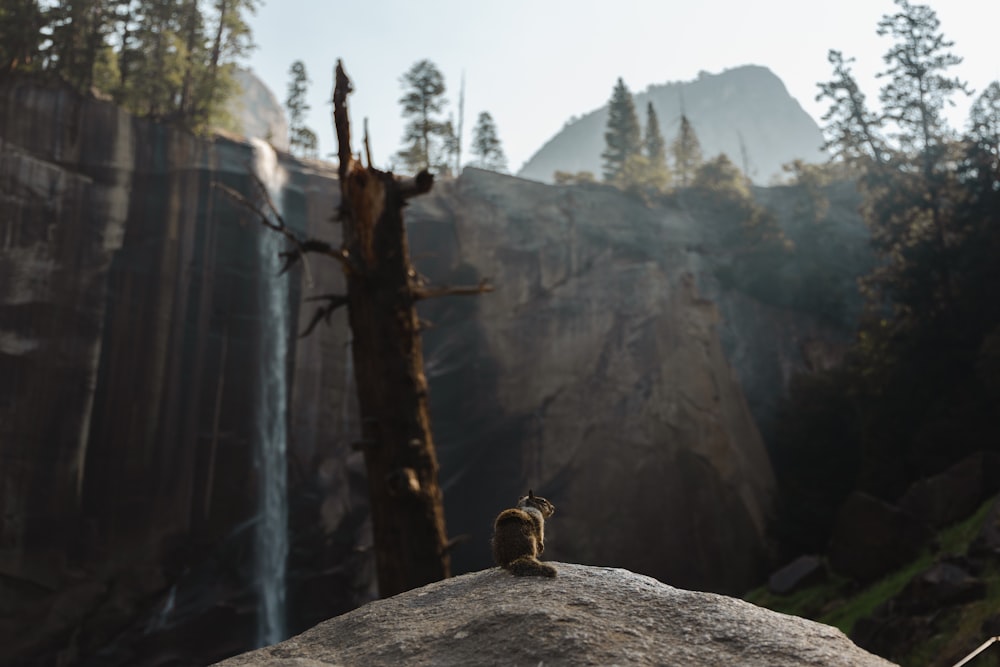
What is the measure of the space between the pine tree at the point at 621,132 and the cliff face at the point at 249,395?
22890 mm

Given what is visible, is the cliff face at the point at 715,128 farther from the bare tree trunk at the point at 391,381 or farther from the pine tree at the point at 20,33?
the bare tree trunk at the point at 391,381

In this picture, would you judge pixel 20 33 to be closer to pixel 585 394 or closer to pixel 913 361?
pixel 585 394

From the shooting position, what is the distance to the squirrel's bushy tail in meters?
3.44

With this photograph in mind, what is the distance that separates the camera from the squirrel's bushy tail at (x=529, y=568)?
11.3 ft

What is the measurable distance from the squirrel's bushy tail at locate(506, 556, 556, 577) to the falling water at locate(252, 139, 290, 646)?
2037 cm

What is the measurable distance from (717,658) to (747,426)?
1131 inches

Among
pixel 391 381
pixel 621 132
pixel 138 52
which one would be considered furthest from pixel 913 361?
pixel 621 132

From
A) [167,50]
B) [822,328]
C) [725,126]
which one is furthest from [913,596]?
[725,126]

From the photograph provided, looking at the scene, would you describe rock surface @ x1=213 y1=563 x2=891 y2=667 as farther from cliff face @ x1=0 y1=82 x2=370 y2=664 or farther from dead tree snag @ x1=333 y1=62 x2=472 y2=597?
cliff face @ x1=0 y1=82 x2=370 y2=664

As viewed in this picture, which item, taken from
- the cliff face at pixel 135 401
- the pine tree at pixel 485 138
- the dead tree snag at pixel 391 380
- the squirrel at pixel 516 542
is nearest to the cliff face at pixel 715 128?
the pine tree at pixel 485 138

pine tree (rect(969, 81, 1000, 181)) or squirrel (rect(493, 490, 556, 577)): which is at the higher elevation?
pine tree (rect(969, 81, 1000, 181))

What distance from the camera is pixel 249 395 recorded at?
86.0 ft

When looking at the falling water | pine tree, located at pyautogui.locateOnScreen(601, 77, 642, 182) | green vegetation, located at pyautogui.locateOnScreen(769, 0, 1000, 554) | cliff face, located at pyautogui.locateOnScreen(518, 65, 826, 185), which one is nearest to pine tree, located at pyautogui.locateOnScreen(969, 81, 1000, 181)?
green vegetation, located at pyautogui.locateOnScreen(769, 0, 1000, 554)

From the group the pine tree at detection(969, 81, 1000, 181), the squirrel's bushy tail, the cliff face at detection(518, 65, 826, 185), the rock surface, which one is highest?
the cliff face at detection(518, 65, 826, 185)
